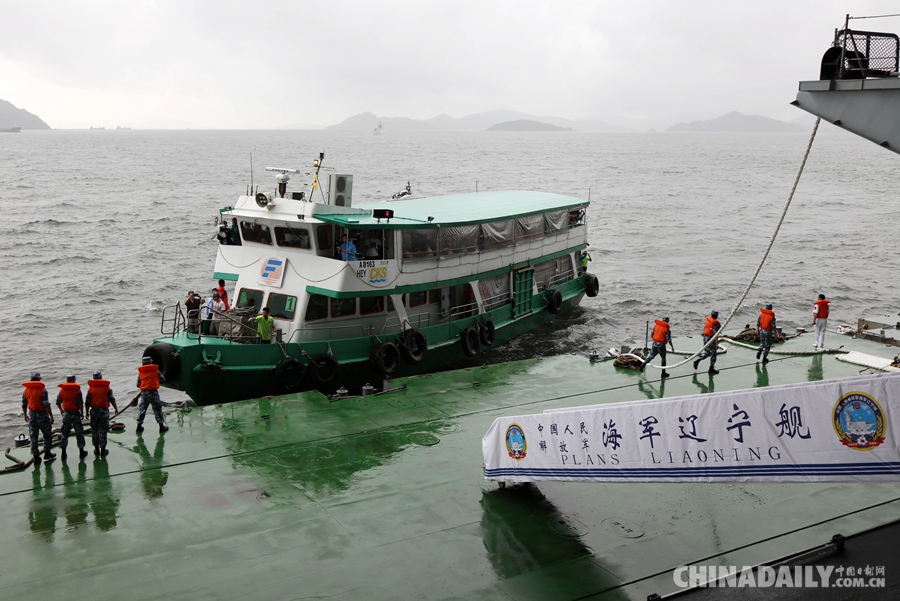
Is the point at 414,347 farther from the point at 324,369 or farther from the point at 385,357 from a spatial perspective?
the point at 324,369

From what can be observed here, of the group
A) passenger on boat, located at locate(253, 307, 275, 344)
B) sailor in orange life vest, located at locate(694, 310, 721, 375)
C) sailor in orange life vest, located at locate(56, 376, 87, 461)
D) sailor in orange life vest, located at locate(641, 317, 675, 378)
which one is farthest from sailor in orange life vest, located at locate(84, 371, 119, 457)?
sailor in orange life vest, located at locate(694, 310, 721, 375)

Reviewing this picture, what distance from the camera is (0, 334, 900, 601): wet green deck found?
8.94m

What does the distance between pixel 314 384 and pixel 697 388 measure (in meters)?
8.18

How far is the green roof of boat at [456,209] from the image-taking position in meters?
18.0

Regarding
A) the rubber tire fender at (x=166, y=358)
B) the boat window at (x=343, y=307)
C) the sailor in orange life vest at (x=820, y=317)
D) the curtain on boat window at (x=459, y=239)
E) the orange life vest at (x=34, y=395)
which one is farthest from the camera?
the curtain on boat window at (x=459, y=239)

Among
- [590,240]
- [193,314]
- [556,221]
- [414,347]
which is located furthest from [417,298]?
[590,240]

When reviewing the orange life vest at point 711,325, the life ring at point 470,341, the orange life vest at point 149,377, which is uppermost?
the orange life vest at point 711,325

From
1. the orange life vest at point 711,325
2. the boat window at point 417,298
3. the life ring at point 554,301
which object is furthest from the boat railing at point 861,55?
the life ring at point 554,301

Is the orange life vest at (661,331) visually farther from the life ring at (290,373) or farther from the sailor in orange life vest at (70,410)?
the sailor in orange life vest at (70,410)

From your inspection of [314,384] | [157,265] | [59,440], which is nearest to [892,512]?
[314,384]

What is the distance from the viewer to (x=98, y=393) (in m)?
12.0

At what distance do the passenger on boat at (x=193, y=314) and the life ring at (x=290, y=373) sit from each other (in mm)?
2406

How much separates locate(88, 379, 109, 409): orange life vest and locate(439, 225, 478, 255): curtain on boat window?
9.40 metres

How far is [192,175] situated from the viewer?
85.3 metres
